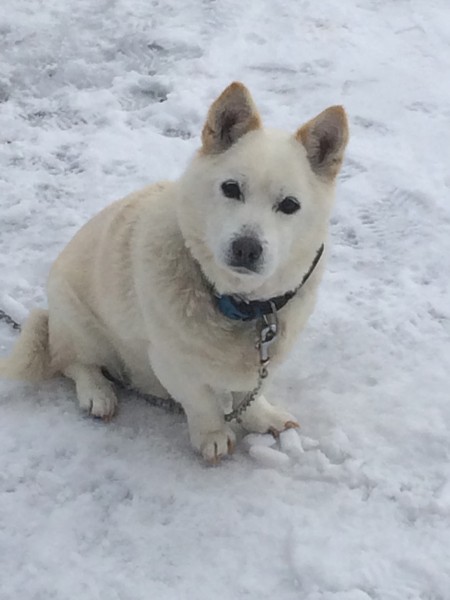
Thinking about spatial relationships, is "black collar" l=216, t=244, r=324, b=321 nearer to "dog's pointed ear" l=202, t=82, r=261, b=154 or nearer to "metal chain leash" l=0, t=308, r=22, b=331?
"dog's pointed ear" l=202, t=82, r=261, b=154

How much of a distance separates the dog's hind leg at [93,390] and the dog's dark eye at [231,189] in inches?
39.8

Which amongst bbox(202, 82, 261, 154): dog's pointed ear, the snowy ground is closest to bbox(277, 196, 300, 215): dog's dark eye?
bbox(202, 82, 261, 154): dog's pointed ear

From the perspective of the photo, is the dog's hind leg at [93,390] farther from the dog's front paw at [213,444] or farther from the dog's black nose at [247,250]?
the dog's black nose at [247,250]

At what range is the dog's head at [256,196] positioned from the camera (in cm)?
245

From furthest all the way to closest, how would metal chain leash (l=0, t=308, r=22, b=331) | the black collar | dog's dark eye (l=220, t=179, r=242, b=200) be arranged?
metal chain leash (l=0, t=308, r=22, b=331), the black collar, dog's dark eye (l=220, t=179, r=242, b=200)

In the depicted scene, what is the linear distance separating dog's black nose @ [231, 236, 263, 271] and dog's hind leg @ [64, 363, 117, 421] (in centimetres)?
96

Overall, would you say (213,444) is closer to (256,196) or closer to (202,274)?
(202,274)

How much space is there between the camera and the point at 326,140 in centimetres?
262

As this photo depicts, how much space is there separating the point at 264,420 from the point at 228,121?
1105 mm

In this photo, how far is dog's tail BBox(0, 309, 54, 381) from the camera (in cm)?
313

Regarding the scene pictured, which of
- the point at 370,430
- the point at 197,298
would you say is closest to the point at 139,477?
the point at 197,298

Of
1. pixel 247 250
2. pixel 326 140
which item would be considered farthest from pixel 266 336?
pixel 326 140

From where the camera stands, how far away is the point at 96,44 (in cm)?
532

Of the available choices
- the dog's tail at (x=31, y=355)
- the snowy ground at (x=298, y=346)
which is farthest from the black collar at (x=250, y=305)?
the dog's tail at (x=31, y=355)
